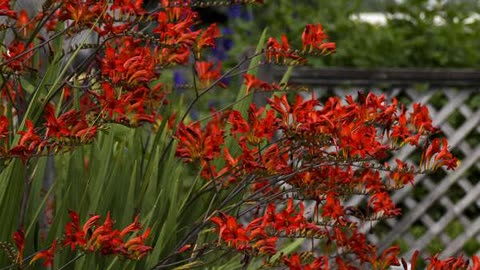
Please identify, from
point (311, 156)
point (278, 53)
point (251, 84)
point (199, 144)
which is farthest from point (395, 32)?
point (199, 144)

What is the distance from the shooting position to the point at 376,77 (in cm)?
593

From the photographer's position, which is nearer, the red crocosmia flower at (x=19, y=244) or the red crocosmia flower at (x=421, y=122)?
the red crocosmia flower at (x=19, y=244)

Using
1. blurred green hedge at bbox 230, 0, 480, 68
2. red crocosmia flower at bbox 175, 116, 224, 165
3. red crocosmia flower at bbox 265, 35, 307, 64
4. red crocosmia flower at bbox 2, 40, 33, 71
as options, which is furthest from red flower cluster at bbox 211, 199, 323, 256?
blurred green hedge at bbox 230, 0, 480, 68

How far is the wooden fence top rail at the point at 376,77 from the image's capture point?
19.4 feet

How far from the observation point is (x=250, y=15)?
28.9 feet

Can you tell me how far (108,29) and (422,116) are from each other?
0.94 metres

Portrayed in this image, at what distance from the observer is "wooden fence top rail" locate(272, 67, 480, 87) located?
593 centimetres

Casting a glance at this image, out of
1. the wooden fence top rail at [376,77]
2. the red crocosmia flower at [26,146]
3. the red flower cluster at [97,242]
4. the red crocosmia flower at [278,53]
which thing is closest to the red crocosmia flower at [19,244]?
the red flower cluster at [97,242]

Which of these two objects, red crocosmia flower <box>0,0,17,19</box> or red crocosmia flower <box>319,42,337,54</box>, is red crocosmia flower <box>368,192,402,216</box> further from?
red crocosmia flower <box>0,0,17,19</box>

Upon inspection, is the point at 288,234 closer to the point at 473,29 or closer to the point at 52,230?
the point at 52,230

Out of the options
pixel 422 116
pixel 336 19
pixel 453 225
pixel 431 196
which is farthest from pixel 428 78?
pixel 422 116

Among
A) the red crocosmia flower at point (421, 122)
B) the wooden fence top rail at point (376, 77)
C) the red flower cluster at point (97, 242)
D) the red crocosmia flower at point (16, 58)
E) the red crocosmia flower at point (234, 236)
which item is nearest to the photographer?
the red flower cluster at point (97, 242)

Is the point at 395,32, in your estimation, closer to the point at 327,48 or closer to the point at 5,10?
the point at 327,48

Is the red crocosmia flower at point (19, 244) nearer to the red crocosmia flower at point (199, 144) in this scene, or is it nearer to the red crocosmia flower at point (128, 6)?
the red crocosmia flower at point (199, 144)
